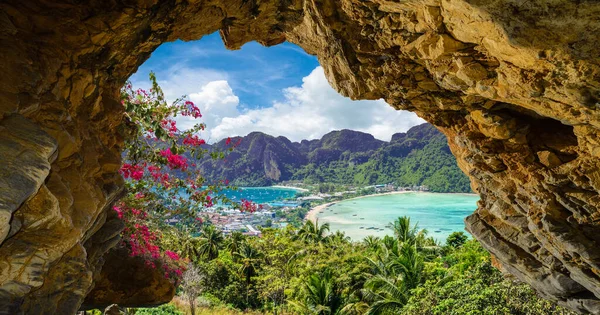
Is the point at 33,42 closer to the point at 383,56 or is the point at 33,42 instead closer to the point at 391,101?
the point at 383,56

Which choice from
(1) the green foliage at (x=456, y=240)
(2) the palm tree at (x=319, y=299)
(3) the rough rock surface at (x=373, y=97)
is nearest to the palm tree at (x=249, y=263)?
(2) the palm tree at (x=319, y=299)

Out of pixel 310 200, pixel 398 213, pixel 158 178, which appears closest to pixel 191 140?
pixel 158 178

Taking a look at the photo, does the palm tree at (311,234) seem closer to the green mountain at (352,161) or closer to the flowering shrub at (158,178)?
the flowering shrub at (158,178)

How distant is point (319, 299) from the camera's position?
591 inches

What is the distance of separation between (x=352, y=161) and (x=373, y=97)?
12441 centimetres

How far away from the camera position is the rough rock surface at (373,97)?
10.2 feet

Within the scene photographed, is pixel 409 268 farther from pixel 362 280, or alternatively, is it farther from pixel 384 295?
pixel 362 280

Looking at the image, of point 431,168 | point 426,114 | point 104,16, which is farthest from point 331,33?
point 431,168

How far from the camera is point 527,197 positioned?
20.9 feet

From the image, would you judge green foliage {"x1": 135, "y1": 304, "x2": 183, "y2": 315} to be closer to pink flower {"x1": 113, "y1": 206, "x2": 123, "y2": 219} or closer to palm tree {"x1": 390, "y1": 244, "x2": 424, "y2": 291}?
pink flower {"x1": 113, "y1": 206, "x2": 123, "y2": 219}

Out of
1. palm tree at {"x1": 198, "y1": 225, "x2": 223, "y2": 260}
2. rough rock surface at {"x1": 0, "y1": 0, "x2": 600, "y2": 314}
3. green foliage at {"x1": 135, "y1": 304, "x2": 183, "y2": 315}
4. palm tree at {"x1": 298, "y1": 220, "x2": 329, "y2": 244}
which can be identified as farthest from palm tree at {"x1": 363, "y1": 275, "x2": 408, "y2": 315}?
palm tree at {"x1": 198, "y1": 225, "x2": 223, "y2": 260}

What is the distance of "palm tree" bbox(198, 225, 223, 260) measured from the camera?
32500mm

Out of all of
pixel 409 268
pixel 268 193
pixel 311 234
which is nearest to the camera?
pixel 409 268

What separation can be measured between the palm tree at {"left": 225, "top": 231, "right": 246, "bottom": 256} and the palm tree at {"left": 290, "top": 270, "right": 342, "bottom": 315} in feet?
53.0
